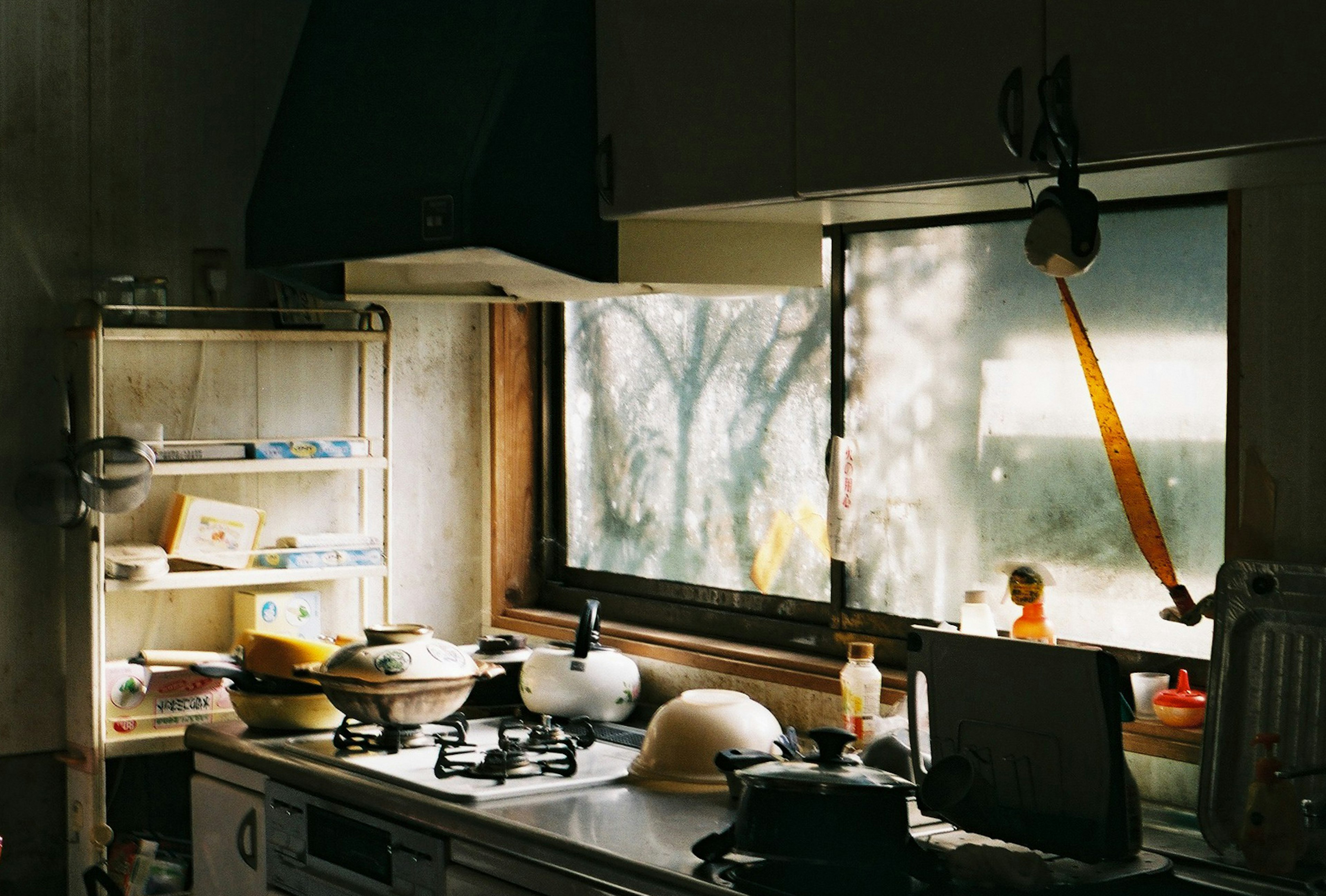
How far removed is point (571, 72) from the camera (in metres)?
2.45

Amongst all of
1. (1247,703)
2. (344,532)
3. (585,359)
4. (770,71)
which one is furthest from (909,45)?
(344,532)

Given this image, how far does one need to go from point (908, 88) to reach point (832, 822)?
0.90 metres

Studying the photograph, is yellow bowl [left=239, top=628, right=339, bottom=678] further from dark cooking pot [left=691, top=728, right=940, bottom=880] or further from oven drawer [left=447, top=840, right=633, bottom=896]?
dark cooking pot [left=691, top=728, right=940, bottom=880]

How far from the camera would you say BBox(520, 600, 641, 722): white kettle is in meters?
2.94

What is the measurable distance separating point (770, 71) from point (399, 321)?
154 cm

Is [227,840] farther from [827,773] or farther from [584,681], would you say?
[827,773]

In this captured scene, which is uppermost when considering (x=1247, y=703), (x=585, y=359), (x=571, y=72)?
(x=571, y=72)

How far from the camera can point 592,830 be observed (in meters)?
2.19

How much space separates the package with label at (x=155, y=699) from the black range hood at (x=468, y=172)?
860 millimetres

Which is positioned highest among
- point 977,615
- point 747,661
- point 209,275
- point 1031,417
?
point 209,275

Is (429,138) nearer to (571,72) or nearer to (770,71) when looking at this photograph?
(571,72)

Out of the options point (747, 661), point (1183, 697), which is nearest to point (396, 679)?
point (747, 661)

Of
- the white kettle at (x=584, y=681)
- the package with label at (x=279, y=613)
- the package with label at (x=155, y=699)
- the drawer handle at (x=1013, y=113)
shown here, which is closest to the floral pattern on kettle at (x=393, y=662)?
the white kettle at (x=584, y=681)

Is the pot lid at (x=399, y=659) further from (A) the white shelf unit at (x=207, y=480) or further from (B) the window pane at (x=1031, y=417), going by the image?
(B) the window pane at (x=1031, y=417)
